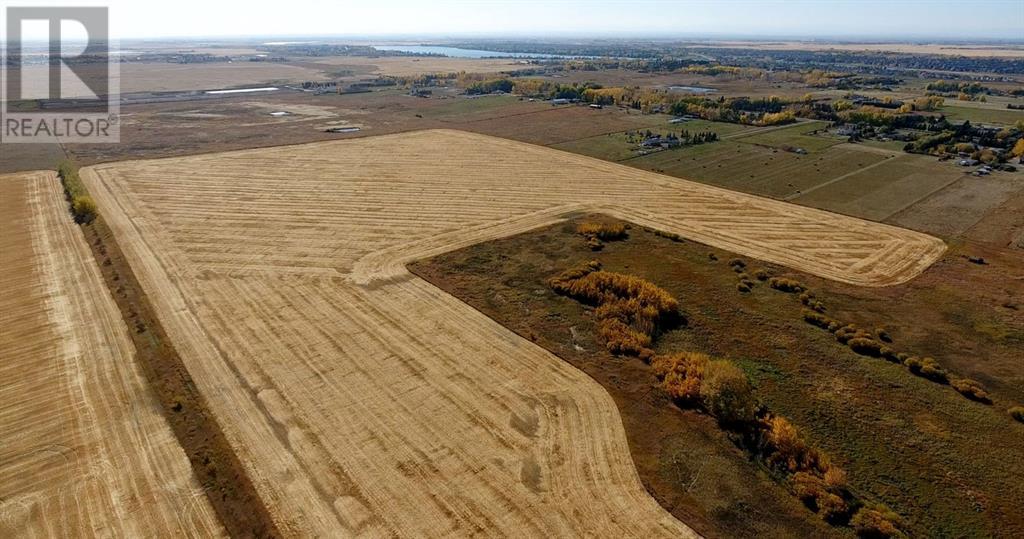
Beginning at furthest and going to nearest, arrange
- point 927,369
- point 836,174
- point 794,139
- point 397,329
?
1. point 794,139
2. point 836,174
3. point 397,329
4. point 927,369

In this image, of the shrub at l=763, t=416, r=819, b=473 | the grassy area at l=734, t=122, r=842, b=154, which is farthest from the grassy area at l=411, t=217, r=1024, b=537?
the grassy area at l=734, t=122, r=842, b=154

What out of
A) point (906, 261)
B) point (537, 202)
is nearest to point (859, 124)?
point (906, 261)

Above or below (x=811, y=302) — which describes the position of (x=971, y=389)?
below

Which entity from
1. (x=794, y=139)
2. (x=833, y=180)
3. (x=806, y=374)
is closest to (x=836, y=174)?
(x=833, y=180)

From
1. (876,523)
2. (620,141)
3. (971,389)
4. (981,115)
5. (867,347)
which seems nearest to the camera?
(876,523)

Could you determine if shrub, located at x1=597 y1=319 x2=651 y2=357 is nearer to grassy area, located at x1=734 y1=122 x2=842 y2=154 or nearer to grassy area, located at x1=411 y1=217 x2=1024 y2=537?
grassy area, located at x1=411 y1=217 x2=1024 y2=537

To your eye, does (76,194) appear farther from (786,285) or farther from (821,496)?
(821,496)

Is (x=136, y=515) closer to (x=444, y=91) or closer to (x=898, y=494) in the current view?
(x=898, y=494)
